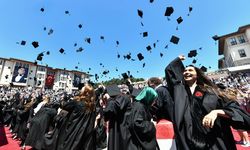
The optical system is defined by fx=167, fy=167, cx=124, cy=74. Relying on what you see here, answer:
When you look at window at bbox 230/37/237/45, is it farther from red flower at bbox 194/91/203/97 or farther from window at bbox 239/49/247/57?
red flower at bbox 194/91/203/97

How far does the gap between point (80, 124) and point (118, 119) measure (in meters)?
0.97

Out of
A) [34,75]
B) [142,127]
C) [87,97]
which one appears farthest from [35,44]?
[34,75]

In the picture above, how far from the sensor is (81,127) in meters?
4.08

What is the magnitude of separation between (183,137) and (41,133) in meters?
5.42

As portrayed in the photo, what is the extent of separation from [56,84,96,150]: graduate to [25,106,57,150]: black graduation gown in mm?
2042

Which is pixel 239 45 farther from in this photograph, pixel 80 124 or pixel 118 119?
pixel 80 124

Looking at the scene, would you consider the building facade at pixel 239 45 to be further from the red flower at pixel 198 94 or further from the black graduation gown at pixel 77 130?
the red flower at pixel 198 94

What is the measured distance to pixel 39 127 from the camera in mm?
5953

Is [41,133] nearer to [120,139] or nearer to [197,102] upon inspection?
[120,139]

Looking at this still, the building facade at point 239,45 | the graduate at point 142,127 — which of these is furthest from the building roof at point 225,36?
the graduate at point 142,127

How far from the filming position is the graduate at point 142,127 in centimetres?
333

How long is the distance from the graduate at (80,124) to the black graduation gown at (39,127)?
204 centimetres

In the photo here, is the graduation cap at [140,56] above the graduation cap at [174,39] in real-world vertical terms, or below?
above

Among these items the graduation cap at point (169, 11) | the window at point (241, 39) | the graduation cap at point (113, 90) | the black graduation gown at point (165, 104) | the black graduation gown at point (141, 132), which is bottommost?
the black graduation gown at point (141, 132)
